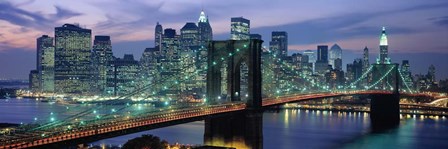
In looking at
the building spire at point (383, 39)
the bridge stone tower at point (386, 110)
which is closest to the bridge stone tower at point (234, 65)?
the bridge stone tower at point (386, 110)

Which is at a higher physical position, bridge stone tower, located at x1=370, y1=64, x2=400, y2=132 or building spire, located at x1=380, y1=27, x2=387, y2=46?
building spire, located at x1=380, y1=27, x2=387, y2=46

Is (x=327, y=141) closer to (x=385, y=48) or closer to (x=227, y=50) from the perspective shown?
(x=227, y=50)

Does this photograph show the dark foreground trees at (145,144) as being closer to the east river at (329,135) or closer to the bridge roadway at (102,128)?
the bridge roadway at (102,128)

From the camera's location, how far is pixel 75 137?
72.1 feet

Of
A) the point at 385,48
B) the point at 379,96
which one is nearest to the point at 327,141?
the point at 379,96

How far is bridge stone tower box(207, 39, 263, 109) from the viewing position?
38.2m

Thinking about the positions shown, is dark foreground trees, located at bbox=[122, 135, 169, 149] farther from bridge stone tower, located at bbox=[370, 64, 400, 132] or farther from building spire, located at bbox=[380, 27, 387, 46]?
building spire, located at bbox=[380, 27, 387, 46]

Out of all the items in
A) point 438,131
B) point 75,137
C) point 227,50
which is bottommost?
point 438,131

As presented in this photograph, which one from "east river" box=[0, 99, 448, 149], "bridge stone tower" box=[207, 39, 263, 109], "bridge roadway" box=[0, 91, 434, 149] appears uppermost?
"bridge stone tower" box=[207, 39, 263, 109]

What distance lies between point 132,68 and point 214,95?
162068 mm

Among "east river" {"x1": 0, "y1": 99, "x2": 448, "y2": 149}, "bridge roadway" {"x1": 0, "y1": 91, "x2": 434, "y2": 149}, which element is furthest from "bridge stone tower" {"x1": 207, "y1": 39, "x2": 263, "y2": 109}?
"east river" {"x1": 0, "y1": 99, "x2": 448, "y2": 149}

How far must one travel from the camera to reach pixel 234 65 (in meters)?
40.7

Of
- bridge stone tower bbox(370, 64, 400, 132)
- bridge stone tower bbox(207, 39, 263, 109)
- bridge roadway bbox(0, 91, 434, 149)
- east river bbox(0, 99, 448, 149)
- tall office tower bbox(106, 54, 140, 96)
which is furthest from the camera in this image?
tall office tower bbox(106, 54, 140, 96)

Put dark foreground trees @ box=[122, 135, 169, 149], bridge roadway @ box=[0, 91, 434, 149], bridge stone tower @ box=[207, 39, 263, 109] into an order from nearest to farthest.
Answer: bridge roadway @ box=[0, 91, 434, 149]
dark foreground trees @ box=[122, 135, 169, 149]
bridge stone tower @ box=[207, 39, 263, 109]
